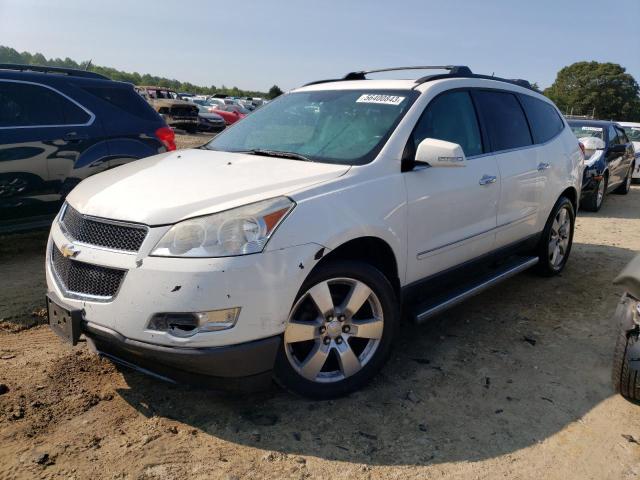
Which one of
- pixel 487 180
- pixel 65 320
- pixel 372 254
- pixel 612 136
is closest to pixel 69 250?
pixel 65 320

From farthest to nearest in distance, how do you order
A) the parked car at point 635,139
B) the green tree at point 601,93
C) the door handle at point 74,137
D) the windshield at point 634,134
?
the green tree at point 601,93 → the windshield at point 634,134 → the parked car at point 635,139 → the door handle at point 74,137

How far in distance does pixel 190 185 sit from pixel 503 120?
2.73 meters

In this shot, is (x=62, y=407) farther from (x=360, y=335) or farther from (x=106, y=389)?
(x=360, y=335)

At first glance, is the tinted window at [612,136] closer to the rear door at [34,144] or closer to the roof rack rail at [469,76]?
the roof rack rail at [469,76]

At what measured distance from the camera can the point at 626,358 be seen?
3.00 metres

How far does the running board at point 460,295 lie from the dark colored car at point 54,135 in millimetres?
3824

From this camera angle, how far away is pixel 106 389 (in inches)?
120

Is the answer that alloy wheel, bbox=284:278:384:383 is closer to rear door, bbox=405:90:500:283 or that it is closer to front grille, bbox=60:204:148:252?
rear door, bbox=405:90:500:283

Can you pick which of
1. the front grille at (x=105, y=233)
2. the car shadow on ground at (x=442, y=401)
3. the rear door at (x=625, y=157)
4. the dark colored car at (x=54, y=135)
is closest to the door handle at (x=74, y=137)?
the dark colored car at (x=54, y=135)

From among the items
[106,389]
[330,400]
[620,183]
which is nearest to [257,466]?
[330,400]

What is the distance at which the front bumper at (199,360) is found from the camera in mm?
2453

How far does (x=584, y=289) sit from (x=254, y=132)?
349 centimetres

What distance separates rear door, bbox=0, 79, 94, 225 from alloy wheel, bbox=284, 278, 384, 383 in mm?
3589

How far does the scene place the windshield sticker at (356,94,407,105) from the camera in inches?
139
